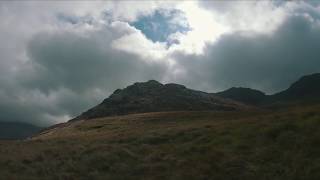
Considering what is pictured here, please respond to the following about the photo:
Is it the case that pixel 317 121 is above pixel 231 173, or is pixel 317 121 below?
above

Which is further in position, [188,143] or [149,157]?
[188,143]

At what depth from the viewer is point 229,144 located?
127ft

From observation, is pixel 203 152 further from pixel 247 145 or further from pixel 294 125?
pixel 294 125

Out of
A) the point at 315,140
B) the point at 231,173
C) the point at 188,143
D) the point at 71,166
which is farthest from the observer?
the point at 188,143

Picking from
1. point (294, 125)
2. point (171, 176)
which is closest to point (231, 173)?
point (171, 176)

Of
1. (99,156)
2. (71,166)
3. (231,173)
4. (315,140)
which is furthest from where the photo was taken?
(99,156)

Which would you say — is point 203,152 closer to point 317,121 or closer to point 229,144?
point 229,144

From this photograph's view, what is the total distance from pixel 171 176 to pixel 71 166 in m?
8.20

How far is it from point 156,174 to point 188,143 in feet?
35.4

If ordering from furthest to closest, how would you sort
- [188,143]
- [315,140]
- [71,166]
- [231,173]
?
[188,143] → [71,166] → [315,140] → [231,173]

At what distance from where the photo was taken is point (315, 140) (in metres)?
33.1

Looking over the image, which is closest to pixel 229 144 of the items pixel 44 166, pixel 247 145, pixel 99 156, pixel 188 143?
pixel 247 145

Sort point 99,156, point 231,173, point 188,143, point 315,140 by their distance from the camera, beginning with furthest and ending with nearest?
point 188,143
point 99,156
point 315,140
point 231,173

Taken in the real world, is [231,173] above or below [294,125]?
below
